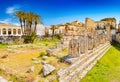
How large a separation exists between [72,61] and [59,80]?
2222 millimetres

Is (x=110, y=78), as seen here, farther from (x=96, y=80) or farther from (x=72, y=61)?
(x=72, y=61)

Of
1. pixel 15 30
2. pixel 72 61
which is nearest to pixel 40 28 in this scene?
pixel 15 30

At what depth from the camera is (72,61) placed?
8227 millimetres

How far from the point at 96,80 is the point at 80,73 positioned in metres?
0.70

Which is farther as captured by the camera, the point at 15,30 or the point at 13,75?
the point at 15,30

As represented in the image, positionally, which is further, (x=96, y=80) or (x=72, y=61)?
(x=72, y=61)

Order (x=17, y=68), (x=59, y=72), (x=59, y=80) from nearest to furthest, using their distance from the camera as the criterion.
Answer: (x=59, y=80) < (x=59, y=72) < (x=17, y=68)

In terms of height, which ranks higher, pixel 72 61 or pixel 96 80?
pixel 72 61

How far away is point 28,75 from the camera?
6645 mm

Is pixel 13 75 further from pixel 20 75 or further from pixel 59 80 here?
pixel 59 80

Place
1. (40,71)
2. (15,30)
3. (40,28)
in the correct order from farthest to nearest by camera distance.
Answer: (40,28) → (15,30) → (40,71)

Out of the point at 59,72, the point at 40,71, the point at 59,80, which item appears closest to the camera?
the point at 59,80

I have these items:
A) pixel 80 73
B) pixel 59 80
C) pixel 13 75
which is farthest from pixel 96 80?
pixel 13 75

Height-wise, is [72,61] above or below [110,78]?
above
